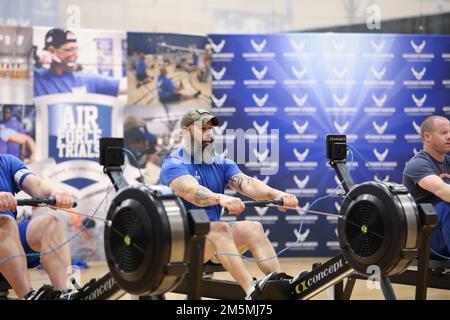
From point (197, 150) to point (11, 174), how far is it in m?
1.24

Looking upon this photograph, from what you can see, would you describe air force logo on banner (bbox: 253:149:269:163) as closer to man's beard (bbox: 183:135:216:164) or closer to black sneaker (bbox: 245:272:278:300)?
man's beard (bbox: 183:135:216:164)

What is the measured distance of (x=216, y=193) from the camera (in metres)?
5.11

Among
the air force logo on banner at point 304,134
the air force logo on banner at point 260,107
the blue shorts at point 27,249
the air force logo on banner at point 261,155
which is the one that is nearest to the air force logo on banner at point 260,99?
the air force logo on banner at point 260,107

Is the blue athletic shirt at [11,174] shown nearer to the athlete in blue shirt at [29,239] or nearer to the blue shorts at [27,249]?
the athlete in blue shirt at [29,239]

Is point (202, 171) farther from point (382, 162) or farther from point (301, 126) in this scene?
point (382, 162)

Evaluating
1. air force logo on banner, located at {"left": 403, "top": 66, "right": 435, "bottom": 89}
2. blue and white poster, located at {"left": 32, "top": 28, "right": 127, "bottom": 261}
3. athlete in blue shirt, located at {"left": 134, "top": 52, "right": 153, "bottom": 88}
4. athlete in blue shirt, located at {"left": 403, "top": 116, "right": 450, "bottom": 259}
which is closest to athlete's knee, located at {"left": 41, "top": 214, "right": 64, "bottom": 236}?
athlete in blue shirt, located at {"left": 403, "top": 116, "right": 450, "bottom": 259}

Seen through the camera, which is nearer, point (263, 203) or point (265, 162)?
point (263, 203)

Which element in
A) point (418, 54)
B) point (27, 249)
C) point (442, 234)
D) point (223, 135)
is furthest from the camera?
point (418, 54)

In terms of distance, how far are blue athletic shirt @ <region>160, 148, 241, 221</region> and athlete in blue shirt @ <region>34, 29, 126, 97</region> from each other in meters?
3.10

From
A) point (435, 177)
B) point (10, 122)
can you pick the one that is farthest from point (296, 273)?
point (10, 122)

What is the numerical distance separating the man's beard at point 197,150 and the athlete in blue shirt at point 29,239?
0.98m

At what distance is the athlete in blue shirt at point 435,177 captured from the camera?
5.67m
